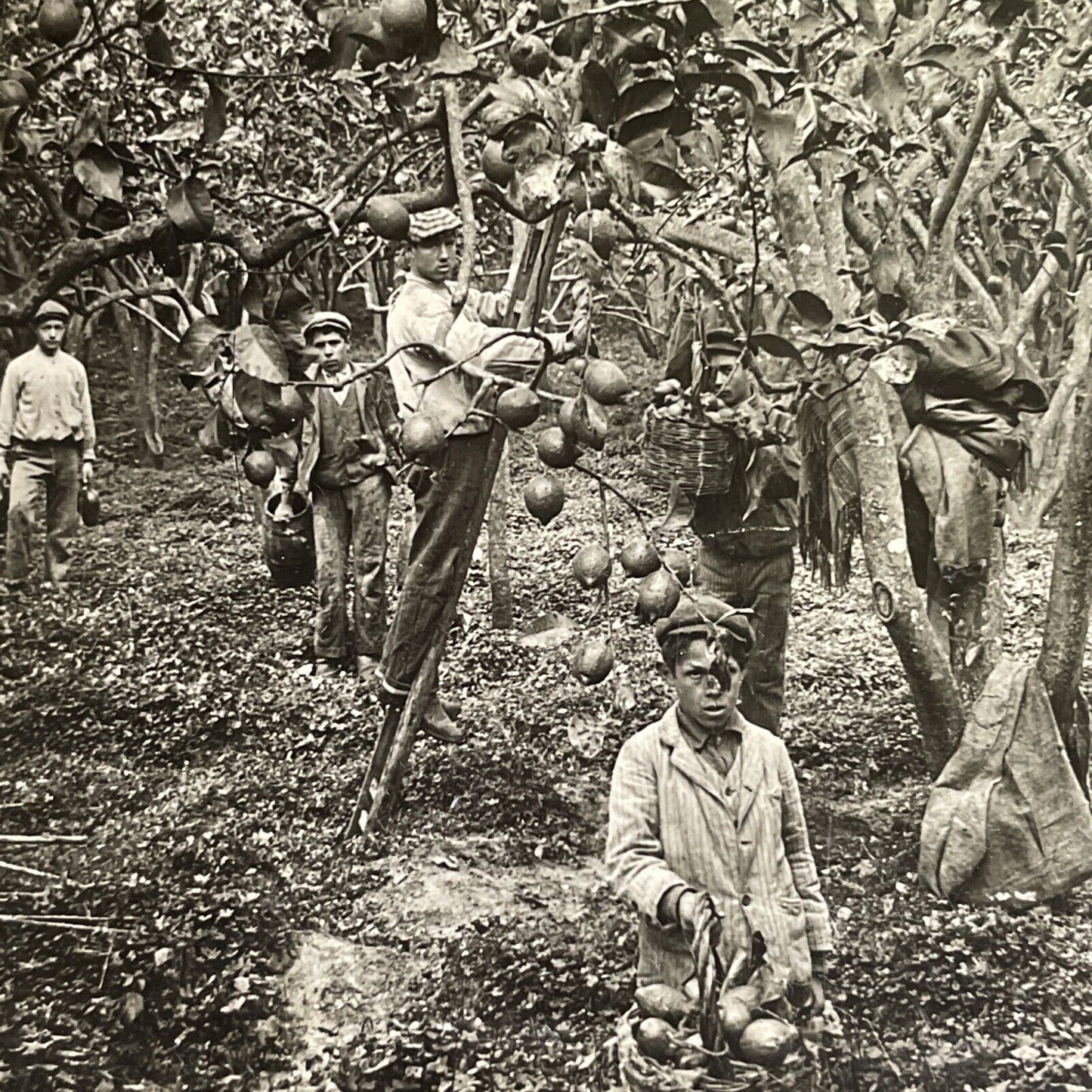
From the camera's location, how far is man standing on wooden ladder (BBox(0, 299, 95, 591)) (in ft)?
6.51

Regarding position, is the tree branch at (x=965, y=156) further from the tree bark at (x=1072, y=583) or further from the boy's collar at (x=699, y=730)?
the boy's collar at (x=699, y=730)

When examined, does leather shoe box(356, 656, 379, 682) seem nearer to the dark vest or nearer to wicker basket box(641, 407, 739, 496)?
the dark vest

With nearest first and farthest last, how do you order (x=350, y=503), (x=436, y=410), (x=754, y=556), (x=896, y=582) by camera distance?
(x=436, y=410) → (x=350, y=503) → (x=754, y=556) → (x=896, y=582)

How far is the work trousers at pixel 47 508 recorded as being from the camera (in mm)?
2006

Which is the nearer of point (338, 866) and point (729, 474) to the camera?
point (338, 866)

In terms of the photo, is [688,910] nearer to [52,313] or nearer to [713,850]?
[713,850]

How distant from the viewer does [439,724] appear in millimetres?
2047

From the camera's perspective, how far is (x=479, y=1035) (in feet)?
6.18

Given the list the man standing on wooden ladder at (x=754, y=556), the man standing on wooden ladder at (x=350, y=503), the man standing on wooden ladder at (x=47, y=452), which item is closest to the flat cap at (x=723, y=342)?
the man standing on wooden ladder at (x=754, y=556)

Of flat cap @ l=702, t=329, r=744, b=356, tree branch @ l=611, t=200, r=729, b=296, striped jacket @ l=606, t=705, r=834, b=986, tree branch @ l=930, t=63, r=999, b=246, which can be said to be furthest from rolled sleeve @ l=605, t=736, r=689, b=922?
tree branch @ l=930, t=63, r=999, b=246

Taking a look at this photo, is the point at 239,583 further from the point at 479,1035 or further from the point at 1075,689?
the point at 1075,689

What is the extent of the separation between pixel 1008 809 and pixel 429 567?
1.13 metres

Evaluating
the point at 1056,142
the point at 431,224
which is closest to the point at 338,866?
the point at 431,224

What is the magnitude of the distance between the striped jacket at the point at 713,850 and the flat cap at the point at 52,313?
3.75ft
